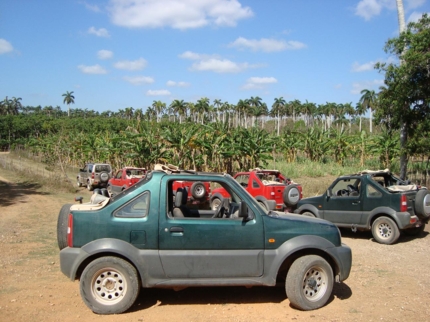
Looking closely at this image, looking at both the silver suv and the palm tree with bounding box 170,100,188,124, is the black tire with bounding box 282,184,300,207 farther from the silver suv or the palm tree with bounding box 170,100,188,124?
the palm tree with bounding box 170,100,188,124

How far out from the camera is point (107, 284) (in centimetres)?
526

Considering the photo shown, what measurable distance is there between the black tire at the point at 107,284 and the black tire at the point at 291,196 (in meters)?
7.71

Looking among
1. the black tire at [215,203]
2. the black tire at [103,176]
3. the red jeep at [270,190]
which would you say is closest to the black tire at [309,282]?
the black tire at [215,203]

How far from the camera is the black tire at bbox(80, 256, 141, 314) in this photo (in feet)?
16.9

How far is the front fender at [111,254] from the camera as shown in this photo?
5.16 meters

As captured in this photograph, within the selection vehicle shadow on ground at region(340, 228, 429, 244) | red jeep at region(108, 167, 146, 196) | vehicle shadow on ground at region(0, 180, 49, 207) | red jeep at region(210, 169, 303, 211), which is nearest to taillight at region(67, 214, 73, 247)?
red jeep at region(210, 169, 303, 211)

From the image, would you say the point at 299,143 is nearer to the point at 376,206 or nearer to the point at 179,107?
the point at 376,206

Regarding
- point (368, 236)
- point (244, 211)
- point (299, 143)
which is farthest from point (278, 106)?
point (244, 211)

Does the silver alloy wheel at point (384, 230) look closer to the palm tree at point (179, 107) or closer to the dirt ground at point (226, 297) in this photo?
the dirt ground at point (226, 297)

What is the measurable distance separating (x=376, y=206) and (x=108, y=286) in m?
7.22

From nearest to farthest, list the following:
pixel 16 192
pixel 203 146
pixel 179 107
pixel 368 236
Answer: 1. pixel 368 236
2. pixel 16 192
3. pixel 203 146
4. pixel 179 107

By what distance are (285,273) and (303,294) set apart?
1.98 feet

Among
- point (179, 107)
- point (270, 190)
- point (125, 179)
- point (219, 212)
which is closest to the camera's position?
point (219, 212)

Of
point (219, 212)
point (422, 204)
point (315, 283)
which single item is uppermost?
point (219, 212)
